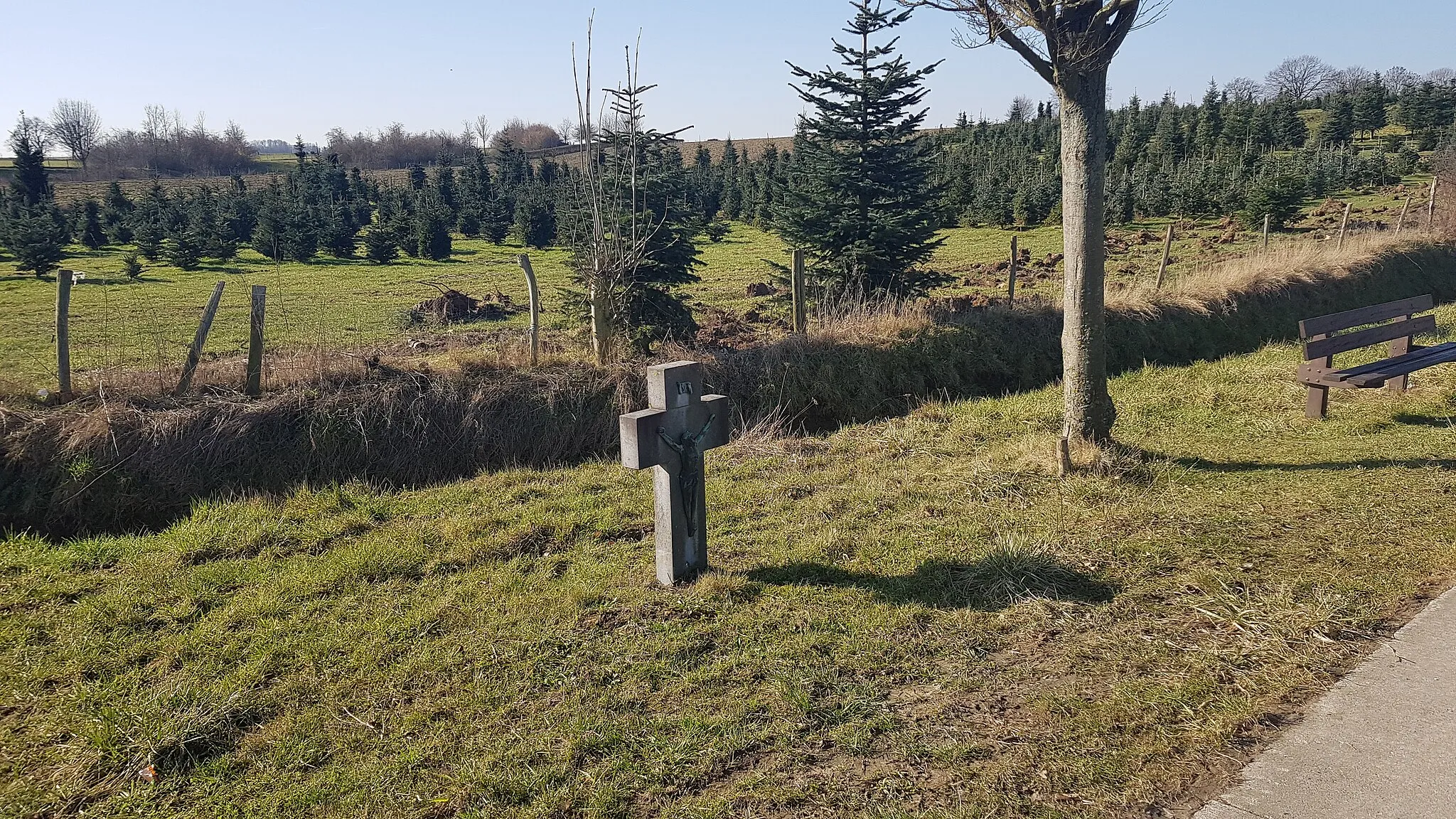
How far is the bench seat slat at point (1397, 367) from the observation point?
8211 millimetres

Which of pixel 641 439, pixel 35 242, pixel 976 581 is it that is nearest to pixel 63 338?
pixel 641 439

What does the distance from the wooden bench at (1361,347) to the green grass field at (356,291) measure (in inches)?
236

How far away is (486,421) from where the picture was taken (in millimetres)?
8867

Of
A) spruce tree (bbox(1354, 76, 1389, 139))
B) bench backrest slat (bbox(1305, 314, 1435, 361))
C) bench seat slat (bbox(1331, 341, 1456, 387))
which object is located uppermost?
spruce tree (bbox(1354, 76, 1389, 139))

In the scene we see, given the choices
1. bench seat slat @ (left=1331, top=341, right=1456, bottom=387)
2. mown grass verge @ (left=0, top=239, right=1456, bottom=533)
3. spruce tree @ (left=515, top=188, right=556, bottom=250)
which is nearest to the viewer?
mown grass verge @ (left=0, top=239, right=1456, bottom=533)

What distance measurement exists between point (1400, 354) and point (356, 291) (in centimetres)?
2039

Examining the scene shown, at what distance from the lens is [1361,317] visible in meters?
9.37

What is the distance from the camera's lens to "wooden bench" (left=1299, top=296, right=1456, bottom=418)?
8344mm

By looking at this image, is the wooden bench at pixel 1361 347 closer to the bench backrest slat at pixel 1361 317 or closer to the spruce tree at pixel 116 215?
the bench backrest slat at pixel 1361 317

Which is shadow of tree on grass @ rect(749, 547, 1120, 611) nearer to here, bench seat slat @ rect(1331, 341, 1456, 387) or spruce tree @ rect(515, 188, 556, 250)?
bench seat slat @ rect(1331, 341, 1456, 387)

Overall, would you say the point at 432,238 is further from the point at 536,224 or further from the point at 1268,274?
the point at 1268,274

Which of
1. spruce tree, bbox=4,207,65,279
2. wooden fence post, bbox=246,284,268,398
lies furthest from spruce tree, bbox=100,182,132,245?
wooden fence post, bbox=246,284,268,398

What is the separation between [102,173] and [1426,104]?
91.9 meters

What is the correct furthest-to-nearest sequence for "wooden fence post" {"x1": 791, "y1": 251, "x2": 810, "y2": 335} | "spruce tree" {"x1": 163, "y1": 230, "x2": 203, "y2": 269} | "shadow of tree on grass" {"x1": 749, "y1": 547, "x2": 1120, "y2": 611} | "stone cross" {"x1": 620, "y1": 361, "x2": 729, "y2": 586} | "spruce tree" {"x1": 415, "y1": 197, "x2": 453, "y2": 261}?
"spruce tree" {"x1": 415, "y1": 197, "x2": 453, "y2": 261}, "spruce tree" {"x1": 163, "y1": 230, "x2": 203, "y2": 269}, "wooden fence post" {"x1": 791, "y1": 251, "x2": 810, "y2": 335}, "stone cross" {"x1": 620, "y1": 361, "x2": 729, "y2": 586}, "shadow of tree on grass" {"x1": 749, "y1": 547, "x2": 1120, "y2": 611}
